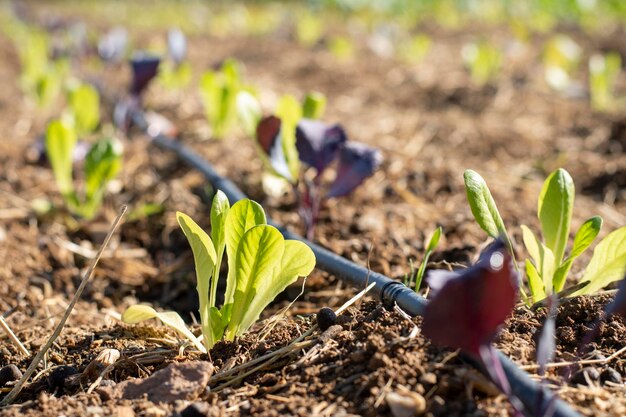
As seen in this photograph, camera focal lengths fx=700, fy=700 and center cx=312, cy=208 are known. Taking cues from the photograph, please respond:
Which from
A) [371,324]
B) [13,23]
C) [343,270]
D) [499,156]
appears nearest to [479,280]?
[371,324]

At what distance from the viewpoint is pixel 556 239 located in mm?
1373

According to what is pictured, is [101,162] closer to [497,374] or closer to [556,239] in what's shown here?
[556,239]

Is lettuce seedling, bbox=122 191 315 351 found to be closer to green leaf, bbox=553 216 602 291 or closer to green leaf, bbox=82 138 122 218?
green leaf, bbox=553 216 602 291

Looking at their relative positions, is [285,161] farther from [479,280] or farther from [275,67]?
[275,67]

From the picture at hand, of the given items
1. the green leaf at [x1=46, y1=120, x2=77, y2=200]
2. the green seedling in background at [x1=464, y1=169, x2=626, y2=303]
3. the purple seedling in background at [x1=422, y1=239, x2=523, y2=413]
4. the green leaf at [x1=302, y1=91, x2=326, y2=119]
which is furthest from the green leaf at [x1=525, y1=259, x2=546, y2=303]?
the green leaf at [x1=46, y1=120, x2=77, y2=200]

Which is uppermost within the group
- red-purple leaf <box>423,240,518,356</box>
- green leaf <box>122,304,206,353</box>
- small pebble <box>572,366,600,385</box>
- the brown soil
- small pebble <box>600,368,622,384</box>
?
red-purple leaf <box>423,240,518,356</box>

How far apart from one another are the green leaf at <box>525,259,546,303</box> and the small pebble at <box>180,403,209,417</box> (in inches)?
24.8

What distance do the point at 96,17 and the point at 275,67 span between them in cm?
586

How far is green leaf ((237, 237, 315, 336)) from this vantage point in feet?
4.01

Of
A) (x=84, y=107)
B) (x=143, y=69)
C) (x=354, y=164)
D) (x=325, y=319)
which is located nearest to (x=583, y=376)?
(x=325, y=319)

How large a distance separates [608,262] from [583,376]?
0.87 ft

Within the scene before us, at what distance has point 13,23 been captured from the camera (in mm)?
8180

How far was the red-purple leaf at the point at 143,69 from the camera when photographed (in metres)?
2.79

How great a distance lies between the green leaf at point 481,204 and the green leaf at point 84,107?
215 cm
